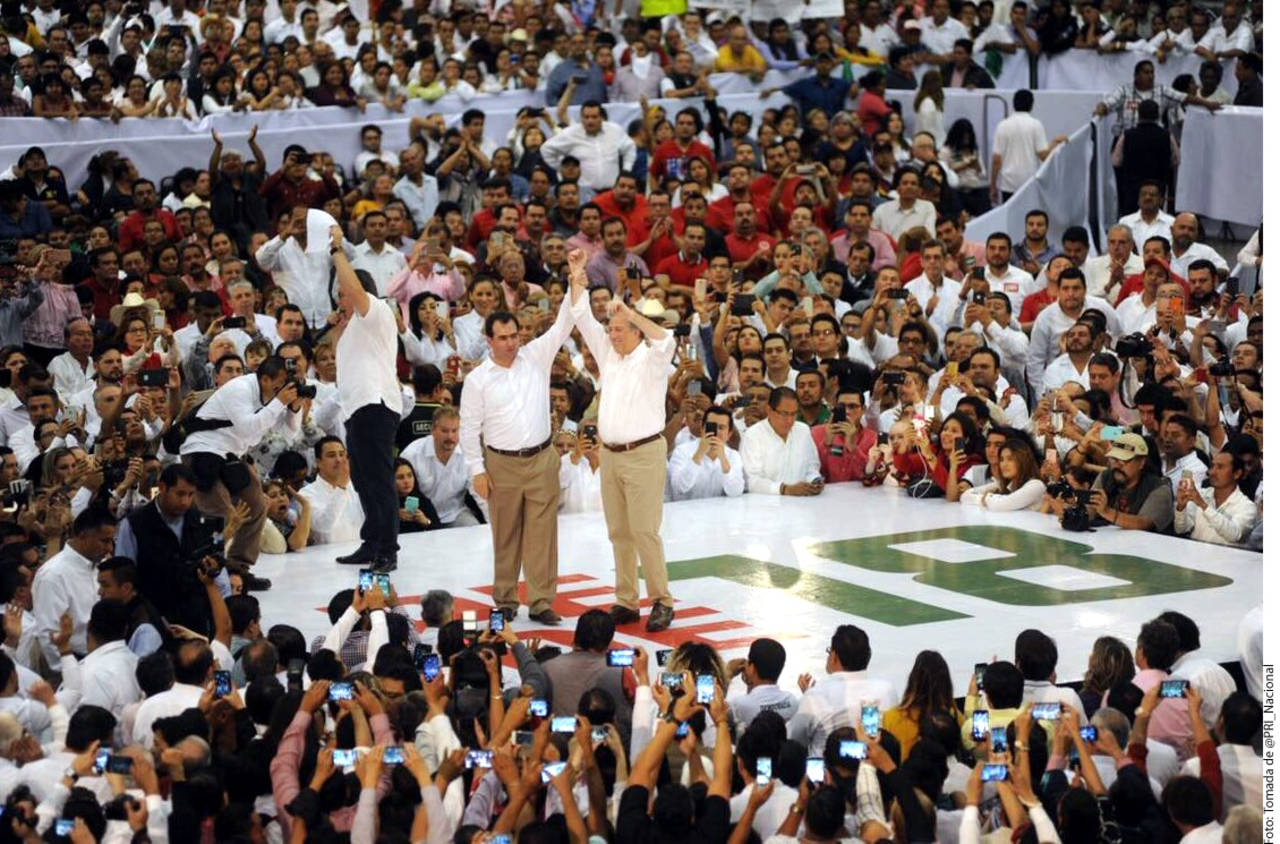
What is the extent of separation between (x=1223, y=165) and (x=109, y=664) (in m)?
11.4

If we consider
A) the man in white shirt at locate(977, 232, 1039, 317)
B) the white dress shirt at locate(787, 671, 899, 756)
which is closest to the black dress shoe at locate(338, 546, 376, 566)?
the white dress shirt at locate(787, 671, 899, 756)

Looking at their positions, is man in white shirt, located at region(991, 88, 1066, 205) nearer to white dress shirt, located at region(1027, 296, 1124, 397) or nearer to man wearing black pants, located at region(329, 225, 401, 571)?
white dress shirt, located at region(1027, 296, 1124, 397)

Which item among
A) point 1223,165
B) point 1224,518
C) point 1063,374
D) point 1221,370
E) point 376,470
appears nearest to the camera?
point 376,470

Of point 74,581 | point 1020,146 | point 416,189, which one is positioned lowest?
point 74,581

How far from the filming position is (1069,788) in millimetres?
7203

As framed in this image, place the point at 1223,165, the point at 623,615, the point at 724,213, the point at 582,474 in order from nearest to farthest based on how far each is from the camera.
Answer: the point at 623,615 < the point at 582,474 < the point at 724,213 < the point at 1223,165

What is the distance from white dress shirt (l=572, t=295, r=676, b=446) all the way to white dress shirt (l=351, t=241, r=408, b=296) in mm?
5540

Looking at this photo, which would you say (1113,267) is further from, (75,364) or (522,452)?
(75,364)

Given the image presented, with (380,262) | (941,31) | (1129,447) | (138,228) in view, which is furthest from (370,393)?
(941,31)

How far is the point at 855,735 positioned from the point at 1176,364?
21.8ft

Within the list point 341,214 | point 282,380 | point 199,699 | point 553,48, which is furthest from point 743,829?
point 553,48

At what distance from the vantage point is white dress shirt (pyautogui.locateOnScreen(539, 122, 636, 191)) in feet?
58.3

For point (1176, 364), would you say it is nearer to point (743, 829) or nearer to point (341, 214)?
point (341, 214)

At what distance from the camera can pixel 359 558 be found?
11469 millimetres
